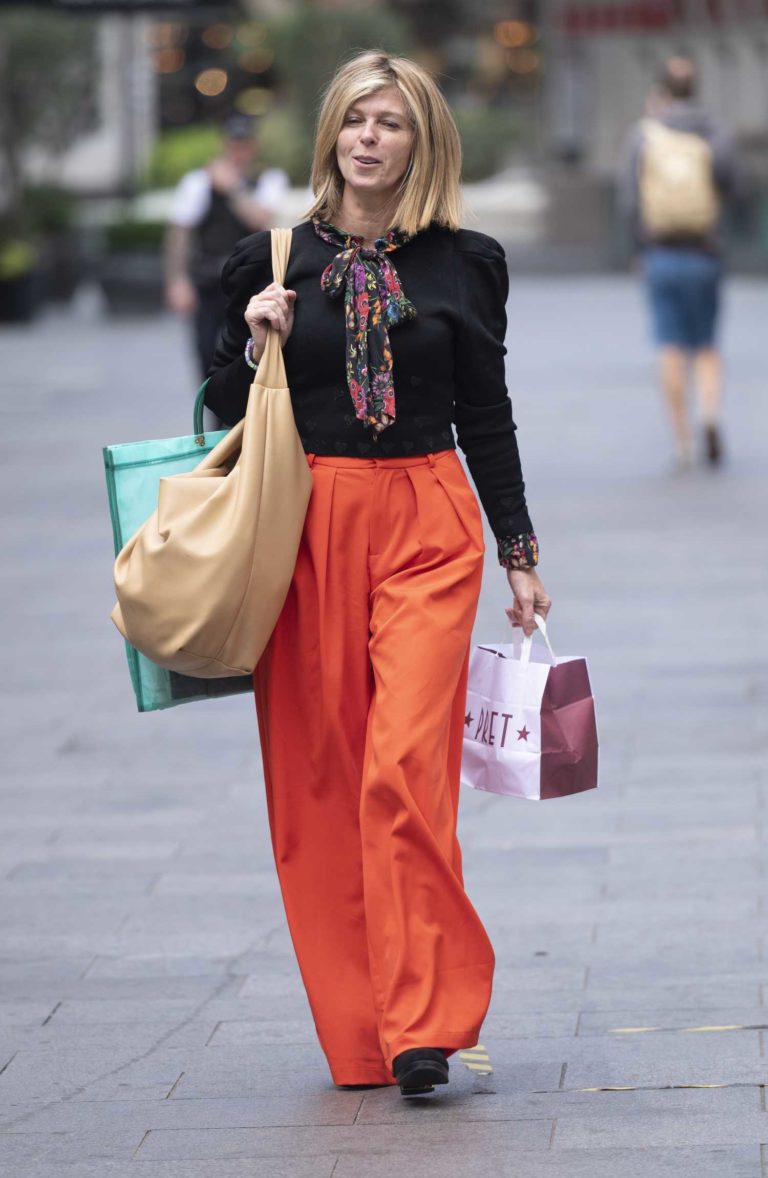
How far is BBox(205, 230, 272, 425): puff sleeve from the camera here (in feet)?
12.6

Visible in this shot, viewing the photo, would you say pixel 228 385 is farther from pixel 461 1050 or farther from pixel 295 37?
pixel 295 37

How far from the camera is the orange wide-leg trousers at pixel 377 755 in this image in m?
3.72

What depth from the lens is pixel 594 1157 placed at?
3.53 m

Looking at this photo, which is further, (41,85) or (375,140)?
(41,85)

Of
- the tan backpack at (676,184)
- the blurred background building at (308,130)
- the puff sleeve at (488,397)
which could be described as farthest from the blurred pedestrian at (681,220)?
the blurred background building at (308,130)

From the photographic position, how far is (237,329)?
3.89 m

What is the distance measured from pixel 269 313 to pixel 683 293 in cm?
815

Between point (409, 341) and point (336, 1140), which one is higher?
point (409, 341)

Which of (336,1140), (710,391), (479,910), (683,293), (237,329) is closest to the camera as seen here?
(336,1140)

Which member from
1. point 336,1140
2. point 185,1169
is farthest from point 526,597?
point 185,1169

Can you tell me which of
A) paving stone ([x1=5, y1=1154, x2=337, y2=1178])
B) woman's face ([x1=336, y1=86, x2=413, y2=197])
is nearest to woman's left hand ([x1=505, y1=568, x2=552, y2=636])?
woman's face ([x1=336, y1=86, x2=413, y2=197])

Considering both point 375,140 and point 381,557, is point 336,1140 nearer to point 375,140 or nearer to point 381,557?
point 381,557

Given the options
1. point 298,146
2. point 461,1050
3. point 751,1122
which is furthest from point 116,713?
point 298,146

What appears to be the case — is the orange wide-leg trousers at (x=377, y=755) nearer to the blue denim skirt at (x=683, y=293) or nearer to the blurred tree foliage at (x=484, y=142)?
the blue denim skirt at (x=683, y=293)
